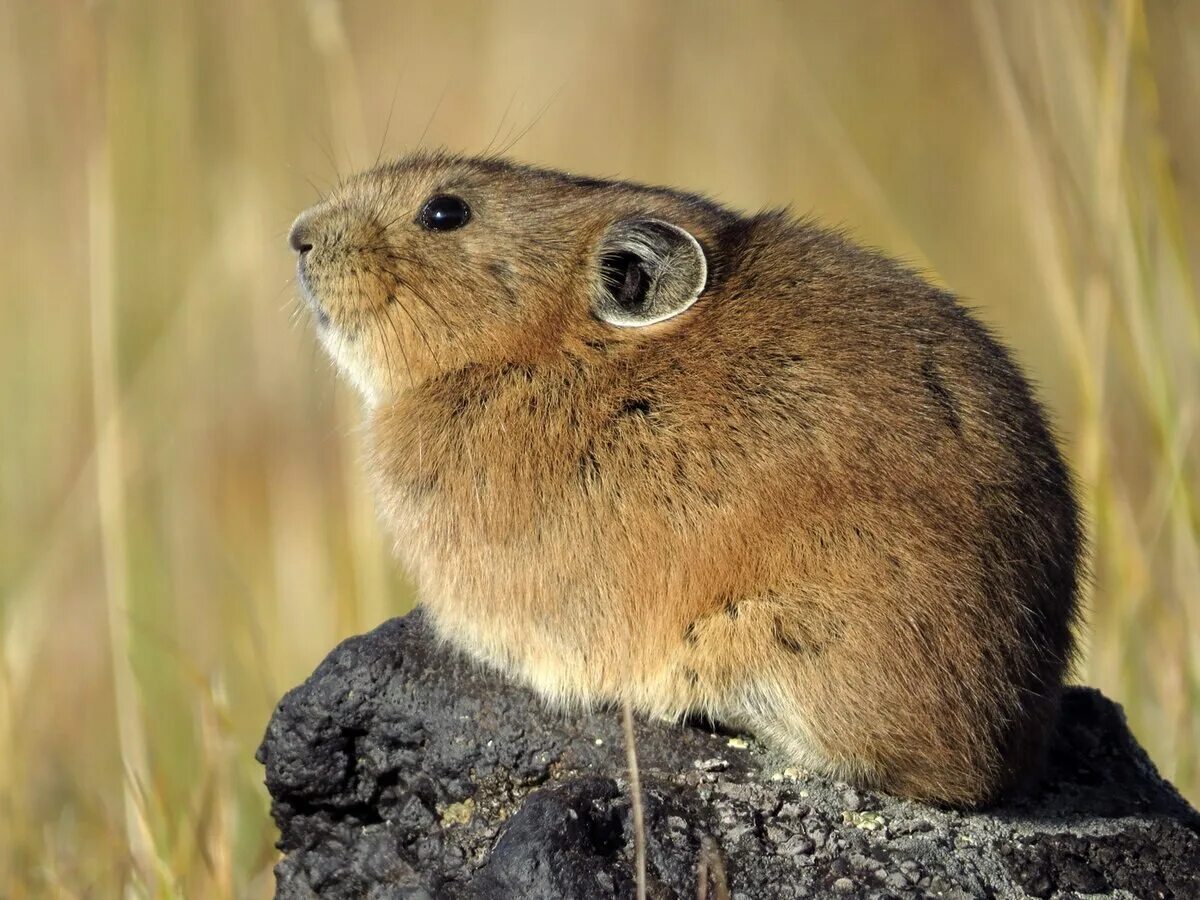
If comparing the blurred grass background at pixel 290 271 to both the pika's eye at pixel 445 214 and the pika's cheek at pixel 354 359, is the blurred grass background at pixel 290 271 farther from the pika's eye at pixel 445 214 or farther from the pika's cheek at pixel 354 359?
the pika's eye at pixel 445 214

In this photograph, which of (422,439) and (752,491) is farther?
(422,439)

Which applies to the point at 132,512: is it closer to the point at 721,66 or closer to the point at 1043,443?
the point at 1043,443

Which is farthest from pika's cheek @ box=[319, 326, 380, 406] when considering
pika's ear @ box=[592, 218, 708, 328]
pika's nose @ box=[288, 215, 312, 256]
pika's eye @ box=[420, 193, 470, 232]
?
pika's ear @ box=[592, 218, 708, 328]

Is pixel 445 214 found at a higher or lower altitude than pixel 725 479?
higher

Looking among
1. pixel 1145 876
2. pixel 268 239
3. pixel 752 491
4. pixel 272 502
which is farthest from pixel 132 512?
pixel 1145 876

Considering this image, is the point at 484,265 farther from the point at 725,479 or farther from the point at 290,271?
the point at 290,271

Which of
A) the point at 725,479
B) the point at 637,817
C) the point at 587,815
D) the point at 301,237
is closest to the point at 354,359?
the point at 301,237
